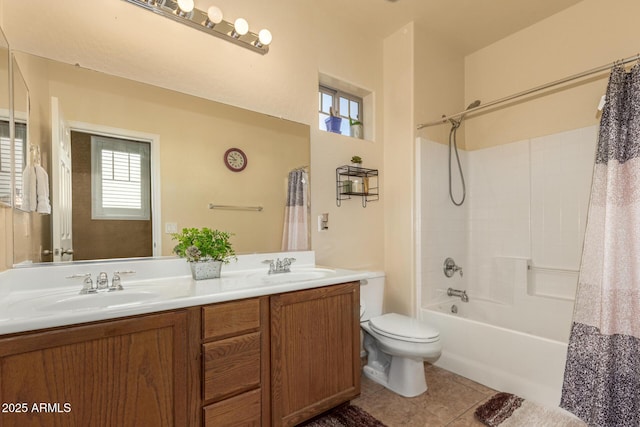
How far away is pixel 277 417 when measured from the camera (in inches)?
56.4

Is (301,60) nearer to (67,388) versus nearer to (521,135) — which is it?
(521,135)

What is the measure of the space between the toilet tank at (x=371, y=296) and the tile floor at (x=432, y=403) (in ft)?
1.44

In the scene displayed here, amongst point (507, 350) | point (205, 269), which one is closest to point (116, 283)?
point (205, 269)

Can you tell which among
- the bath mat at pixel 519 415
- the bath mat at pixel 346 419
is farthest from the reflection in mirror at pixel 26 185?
the bath mat at pixel 519 415

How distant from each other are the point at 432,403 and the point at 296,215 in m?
1.40

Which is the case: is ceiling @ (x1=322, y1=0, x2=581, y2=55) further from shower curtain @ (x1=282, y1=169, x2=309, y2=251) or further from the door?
the door

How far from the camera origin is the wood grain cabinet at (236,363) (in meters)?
1.24

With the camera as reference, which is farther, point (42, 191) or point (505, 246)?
point (505, 246)

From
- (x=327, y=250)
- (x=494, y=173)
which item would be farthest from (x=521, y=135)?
(x=327, y=250)

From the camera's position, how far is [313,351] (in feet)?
5.14

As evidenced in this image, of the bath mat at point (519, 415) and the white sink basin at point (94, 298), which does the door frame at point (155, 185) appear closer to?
the white sink basin at point (94, 298)

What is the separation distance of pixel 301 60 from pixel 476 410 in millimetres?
2429

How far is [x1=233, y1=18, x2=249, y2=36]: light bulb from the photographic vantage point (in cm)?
179

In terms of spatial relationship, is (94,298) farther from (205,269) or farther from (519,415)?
(519,415)
